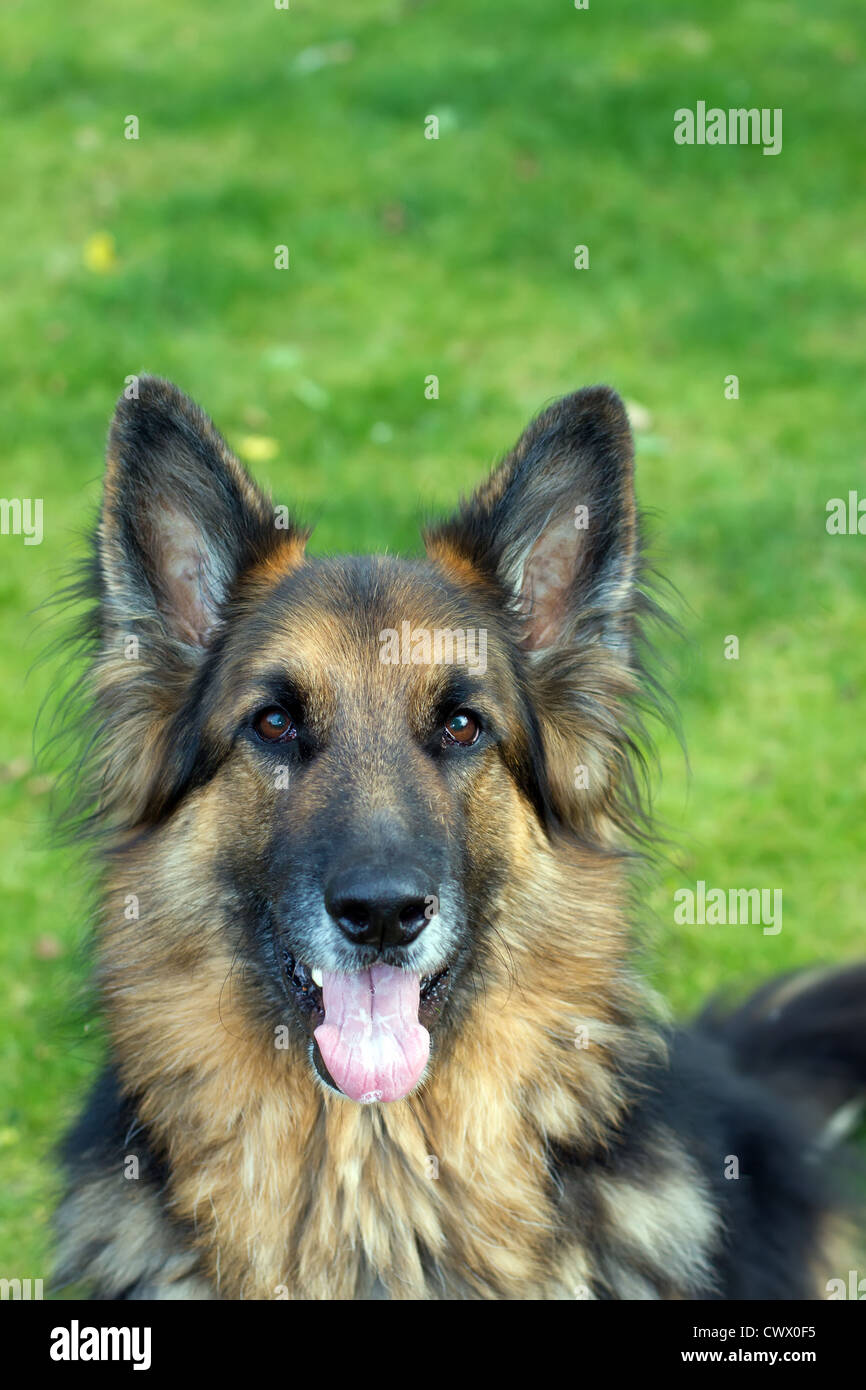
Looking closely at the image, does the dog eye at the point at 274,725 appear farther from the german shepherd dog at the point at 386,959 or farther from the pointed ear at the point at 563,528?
the pointed ear at the point at 563,528

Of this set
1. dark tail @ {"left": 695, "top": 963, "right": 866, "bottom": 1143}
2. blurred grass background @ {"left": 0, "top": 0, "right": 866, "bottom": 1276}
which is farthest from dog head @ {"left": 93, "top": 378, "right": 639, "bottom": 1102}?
blurred grass background @ {"left": 0, "top": 0, "right": 866, "bottom": 1276}

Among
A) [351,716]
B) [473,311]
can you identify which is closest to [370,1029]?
[351,716]

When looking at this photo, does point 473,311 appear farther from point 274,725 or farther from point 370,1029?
point 370,1029

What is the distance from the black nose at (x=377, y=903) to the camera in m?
3.16

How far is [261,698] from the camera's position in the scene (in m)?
3.61

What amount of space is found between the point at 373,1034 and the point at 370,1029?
0.05 ft

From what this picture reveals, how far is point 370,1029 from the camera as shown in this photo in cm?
337

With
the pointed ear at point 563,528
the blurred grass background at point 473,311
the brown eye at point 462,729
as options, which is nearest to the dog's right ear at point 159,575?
the pointed ear at point 563,528

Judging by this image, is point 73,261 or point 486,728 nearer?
point 486,728

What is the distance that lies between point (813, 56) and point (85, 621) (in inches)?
421

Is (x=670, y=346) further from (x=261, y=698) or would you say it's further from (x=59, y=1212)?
(x=59, y=1212)

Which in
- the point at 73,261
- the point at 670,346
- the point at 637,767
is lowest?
the point at 637,767

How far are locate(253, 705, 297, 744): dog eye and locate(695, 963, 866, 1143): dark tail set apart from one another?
209 cm
